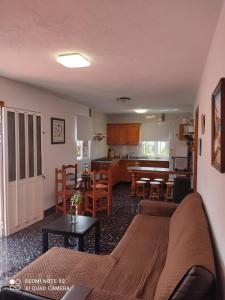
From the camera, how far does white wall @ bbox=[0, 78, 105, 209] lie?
3.76 m

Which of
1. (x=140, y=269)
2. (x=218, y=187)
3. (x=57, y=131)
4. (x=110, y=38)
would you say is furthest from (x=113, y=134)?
(x=218, y=187)

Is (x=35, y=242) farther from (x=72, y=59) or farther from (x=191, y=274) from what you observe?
(x=191, y=274)

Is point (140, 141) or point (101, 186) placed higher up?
point (140, 141)

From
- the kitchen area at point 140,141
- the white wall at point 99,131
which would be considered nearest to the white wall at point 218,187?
the kitchen area at point 140,141

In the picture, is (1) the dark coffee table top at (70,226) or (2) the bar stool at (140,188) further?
(2) the bar stool at (140,188)

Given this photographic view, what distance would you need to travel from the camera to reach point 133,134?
27.7ft

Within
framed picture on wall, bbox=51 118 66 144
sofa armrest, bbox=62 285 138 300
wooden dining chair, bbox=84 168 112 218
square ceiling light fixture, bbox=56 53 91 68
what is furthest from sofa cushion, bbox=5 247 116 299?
framed picture on wall, bbox=51 118 66 144

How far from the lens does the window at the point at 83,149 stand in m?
6.61

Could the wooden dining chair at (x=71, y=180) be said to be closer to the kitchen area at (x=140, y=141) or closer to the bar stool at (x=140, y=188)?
the bar stool at (x=140, y=188)

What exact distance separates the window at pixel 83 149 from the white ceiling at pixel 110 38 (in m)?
3.04

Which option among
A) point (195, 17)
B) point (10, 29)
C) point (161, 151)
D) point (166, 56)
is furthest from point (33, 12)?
point (161, 151)

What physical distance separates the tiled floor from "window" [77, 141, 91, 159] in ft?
7.40

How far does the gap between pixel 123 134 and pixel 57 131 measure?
3782 mm

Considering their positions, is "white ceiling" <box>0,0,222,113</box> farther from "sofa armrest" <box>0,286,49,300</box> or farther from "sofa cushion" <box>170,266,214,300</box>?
"sofa armrest" <box>0,286,49,300</box>
